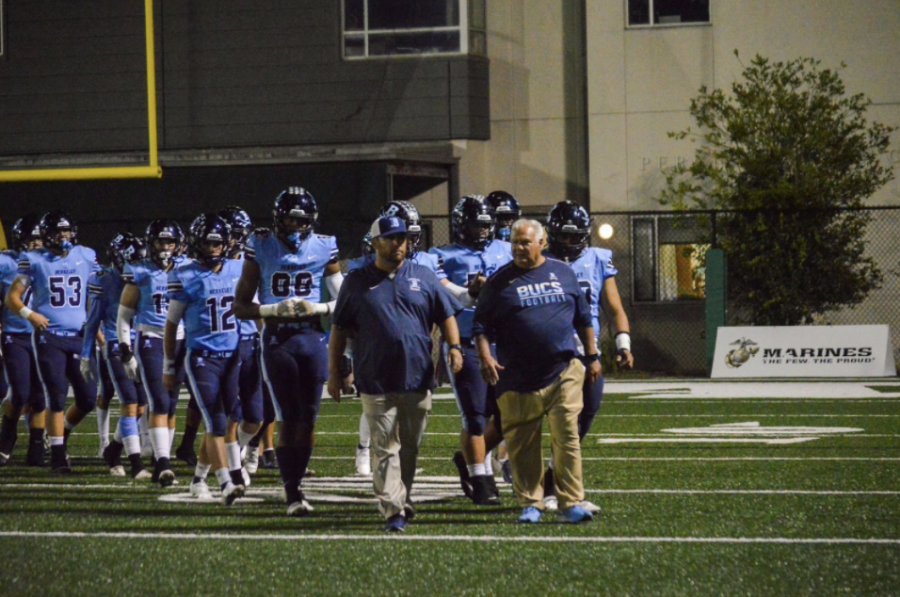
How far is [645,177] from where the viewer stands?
2384 cm

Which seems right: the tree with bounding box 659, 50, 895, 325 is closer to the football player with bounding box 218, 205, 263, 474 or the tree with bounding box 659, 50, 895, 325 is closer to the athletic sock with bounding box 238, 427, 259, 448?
the athletic sock with bounding box 238, 427, 259, 448

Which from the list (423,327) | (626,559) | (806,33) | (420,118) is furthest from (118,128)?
(626,559)

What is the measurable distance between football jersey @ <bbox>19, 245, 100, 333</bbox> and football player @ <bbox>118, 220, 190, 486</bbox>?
3.14ft

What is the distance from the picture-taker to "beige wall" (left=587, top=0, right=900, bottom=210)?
2298cm

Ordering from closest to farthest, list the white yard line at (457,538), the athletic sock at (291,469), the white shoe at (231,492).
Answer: the white yard line at (457,538) < the athletic sock at (291,469) < the white shoe at (231,492)

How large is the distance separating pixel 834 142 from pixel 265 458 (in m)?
13.4

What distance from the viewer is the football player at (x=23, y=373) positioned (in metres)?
11.3

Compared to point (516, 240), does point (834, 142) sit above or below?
above

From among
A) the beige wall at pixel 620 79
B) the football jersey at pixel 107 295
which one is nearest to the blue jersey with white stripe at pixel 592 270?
the football jersey at pixel 107 295

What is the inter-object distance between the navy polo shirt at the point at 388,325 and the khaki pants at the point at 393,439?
61 mm

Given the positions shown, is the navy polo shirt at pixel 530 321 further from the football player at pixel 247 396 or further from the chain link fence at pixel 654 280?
the chain link fence at pixel 654 280

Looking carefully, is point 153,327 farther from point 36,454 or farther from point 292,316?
point 292,316

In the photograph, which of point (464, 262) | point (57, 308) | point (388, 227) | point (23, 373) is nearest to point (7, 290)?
point (23, 373)

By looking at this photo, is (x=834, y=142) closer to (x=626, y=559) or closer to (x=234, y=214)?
(x=234, y=214)
